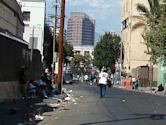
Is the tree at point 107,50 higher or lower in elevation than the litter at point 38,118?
higher

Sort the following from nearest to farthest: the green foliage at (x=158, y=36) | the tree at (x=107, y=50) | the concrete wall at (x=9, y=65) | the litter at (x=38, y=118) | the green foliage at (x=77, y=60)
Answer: the litter at (x=38, y=118) < the concrete wall at (x=9, y=65) < the green foliage at (x=158, y=36) < the tree at (x=107, y=50) < the green foliage at (x=77, y=60)

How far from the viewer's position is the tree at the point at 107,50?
386 ft

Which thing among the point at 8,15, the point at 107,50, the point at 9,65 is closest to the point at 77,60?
the point at 107,50

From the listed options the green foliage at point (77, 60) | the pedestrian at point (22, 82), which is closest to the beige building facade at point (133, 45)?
the green foliage at point (77, 60)

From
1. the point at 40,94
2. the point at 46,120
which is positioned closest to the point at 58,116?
the point at 46,120

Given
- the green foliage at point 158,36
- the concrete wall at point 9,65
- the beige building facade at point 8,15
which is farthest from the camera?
the green foliage at point 158,36

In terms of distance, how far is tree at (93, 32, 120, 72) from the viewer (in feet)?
386

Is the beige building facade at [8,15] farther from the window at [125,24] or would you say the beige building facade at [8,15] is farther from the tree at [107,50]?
the tree at [107,50]

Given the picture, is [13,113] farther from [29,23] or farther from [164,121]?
[29,23]

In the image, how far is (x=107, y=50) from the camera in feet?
385

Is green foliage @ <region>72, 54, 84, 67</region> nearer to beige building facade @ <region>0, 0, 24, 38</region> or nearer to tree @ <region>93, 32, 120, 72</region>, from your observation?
tree @ <region>93, 32, 120, 72</region>

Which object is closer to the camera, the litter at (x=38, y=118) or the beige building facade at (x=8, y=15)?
the litter at (x=38, y=118)

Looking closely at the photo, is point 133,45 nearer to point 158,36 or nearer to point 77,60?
point 158,36

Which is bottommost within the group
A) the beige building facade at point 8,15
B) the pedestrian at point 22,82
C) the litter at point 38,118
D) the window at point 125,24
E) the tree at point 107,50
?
the litter at point 38,118
